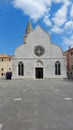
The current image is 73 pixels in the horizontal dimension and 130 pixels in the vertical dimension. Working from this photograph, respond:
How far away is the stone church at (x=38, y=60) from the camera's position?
49.1 metres

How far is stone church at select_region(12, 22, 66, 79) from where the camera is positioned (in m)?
49.1

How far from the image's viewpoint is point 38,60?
4991 centimetres

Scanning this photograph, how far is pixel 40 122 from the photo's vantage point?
7.14m

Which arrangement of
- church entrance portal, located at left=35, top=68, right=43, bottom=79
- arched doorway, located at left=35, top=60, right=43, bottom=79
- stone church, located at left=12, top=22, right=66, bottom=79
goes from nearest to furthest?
stone church, located at left=12, top=22, right=66, bottom=79 < arched doorway, located at left=35, top=60, right=43, bottom=79 < church entrance portal, located at left=35, top=68, right=43, bottom=79

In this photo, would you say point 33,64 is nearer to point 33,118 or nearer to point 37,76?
point 37,76

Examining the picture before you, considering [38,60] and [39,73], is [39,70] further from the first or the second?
[38,60]

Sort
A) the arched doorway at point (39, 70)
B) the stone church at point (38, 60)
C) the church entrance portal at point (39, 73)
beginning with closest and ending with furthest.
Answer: the stone church at point (38, 60), the arched doorway at point (39, 70), the church entrance portal at point (39, 73)

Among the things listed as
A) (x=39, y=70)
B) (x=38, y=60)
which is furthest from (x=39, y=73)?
(x=38, y=60)

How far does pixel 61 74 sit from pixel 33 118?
138 feet

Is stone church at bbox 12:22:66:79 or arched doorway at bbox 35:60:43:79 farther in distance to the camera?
arched doorway at bbox 35:60:43:79

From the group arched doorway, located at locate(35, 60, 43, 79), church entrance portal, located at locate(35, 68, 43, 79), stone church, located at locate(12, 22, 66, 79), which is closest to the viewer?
stone church, located at locate(12, 22, 66, 79)

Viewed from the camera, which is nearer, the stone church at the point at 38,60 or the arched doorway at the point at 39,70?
the stone church at the point at 38,60

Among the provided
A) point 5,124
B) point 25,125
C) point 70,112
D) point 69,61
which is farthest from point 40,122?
point 69,61

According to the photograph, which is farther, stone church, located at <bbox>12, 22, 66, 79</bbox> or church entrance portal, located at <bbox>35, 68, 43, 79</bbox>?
church entrance portal, located at <bbox>35, 68, 43, 79</bbox>
